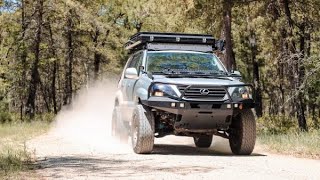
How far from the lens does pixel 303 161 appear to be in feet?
28.7

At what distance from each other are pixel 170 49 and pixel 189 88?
7.29ft

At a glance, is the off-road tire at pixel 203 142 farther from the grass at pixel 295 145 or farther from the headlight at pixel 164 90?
the headlight at pixel 164 90

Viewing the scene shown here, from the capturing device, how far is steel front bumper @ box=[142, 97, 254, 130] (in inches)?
366

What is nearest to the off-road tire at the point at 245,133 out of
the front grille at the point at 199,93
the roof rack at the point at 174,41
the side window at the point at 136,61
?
the front grille at the point at 199,93

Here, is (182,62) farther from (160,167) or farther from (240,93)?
(160,167)

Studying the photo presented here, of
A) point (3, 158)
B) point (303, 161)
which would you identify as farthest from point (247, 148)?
point (3, 158)

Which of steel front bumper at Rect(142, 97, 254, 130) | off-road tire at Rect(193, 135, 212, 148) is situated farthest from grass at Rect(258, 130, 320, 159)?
steel front bumper at Rect(142, 97, 254, 130)

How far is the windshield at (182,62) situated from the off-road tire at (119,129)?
7.24 feet

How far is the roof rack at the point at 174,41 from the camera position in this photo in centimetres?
1130

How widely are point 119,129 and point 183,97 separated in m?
3.88

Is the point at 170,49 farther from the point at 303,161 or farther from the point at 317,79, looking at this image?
the point at 317,79

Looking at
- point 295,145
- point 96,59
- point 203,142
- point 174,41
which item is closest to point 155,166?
point 295,145

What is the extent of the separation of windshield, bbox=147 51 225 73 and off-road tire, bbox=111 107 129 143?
221 centimetres

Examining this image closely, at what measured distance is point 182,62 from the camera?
10.9m
